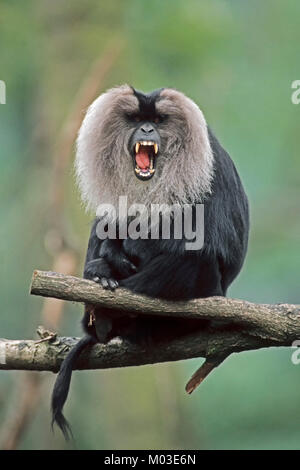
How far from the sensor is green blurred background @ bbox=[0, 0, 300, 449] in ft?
23.5

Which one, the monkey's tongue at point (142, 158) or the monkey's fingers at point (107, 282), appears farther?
the monkey's tongue at point (142, 158)

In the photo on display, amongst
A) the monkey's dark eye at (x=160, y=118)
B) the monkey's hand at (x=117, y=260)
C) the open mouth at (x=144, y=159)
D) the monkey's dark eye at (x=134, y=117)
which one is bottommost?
the monkey's hand at (x=117, y=260)

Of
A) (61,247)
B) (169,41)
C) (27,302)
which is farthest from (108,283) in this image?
(169,41)

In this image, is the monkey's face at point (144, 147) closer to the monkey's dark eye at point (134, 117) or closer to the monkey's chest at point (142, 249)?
the monkey's dark eye at point (134, 117)

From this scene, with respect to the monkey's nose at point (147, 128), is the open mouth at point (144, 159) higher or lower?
lower

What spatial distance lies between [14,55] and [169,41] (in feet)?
5.66

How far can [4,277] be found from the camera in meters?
7.45

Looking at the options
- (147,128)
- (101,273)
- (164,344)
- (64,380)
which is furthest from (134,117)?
(64,380)

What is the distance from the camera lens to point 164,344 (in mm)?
3561

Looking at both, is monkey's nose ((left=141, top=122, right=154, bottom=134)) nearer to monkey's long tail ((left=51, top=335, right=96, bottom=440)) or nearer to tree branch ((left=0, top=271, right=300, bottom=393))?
tree branch ((left=0, top=271, right=300, bottom=393))

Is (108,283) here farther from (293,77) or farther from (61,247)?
(293,77)

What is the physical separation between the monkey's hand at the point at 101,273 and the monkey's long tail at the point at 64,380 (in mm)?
335

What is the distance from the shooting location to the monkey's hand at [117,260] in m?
3.51

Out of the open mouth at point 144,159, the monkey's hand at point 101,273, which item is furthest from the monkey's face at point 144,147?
the monkey's hand at point 101,273
